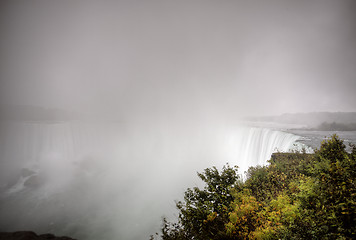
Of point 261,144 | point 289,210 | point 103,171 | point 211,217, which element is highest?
point 103,171

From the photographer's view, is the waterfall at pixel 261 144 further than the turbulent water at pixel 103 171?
No

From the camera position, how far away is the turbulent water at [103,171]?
1139 inches

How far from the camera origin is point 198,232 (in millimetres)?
6562

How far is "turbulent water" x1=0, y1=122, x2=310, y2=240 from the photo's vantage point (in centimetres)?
2892

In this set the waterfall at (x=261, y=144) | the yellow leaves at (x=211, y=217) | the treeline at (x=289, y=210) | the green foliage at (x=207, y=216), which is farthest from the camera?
the waterfall at (x=261, y=144)

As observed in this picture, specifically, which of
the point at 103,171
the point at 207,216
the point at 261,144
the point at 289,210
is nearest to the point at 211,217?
the point at 207,216

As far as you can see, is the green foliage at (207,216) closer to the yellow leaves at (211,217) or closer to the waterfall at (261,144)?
the yellow leaves at (211,217)

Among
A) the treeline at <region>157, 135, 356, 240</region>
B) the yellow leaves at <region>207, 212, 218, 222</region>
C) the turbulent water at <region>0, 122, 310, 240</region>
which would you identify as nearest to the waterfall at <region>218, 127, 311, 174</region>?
the turbulent water at <region>0, 122, 310, 240</region>

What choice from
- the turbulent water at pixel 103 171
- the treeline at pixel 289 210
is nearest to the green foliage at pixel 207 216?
the treeline at pixel 289 210

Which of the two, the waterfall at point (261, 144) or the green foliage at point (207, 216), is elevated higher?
the waterfall at point (261, 144)

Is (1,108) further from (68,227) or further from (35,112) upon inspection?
(68,227)

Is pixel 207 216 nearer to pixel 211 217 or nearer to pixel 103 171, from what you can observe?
pixel 211 217

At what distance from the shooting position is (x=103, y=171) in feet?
203

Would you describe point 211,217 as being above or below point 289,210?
above
